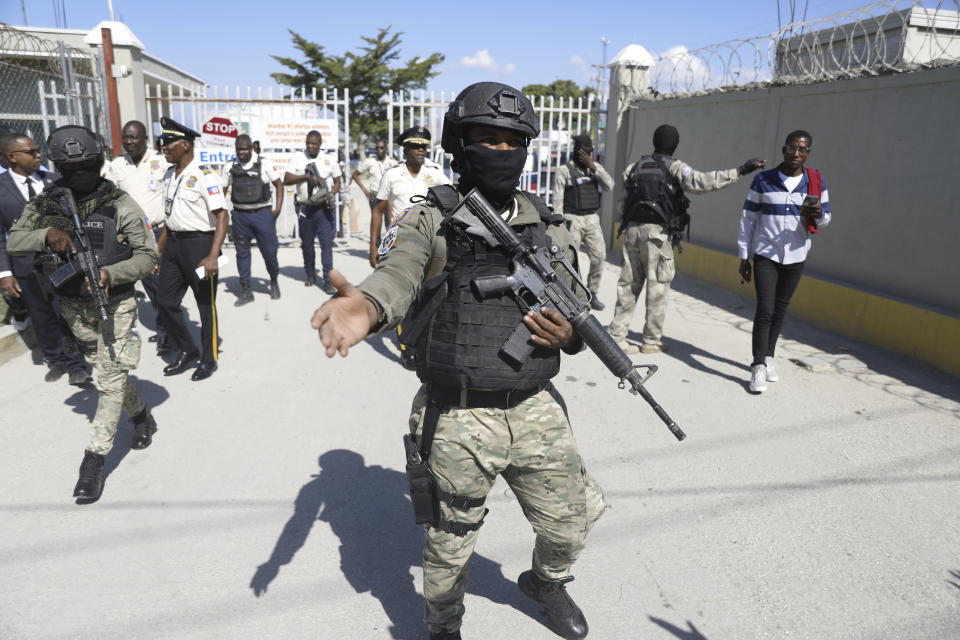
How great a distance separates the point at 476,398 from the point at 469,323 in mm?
252

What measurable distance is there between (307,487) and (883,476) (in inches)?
123

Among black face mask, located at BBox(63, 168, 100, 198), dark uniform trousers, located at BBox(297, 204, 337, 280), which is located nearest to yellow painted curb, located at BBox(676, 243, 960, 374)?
dark uniform trousers, located at BBox(297, 204, 337, 280)

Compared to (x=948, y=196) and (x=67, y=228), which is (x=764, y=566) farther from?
(x=948, y=196)

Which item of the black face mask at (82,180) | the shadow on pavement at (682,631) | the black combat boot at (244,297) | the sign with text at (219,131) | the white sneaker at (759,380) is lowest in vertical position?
the shadow on pavement at (682,631)

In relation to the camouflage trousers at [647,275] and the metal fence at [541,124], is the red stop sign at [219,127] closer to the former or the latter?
the metal fence at [541,124]

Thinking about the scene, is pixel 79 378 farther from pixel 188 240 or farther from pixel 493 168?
pixel 493 168

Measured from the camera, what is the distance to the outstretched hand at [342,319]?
60.2 inches

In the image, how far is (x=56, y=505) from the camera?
127 inches

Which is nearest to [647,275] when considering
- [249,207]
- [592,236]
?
[592,236]

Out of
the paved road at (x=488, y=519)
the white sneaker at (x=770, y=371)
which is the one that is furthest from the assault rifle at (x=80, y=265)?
the white sneaker at (x=770, y=371)

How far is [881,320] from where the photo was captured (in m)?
5.93

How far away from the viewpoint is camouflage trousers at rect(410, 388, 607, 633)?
209 cm

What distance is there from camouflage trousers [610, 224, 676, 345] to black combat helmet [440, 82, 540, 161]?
3.61 metres

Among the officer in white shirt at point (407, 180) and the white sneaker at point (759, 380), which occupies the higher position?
the officer in white shirt at point (407, 180)
